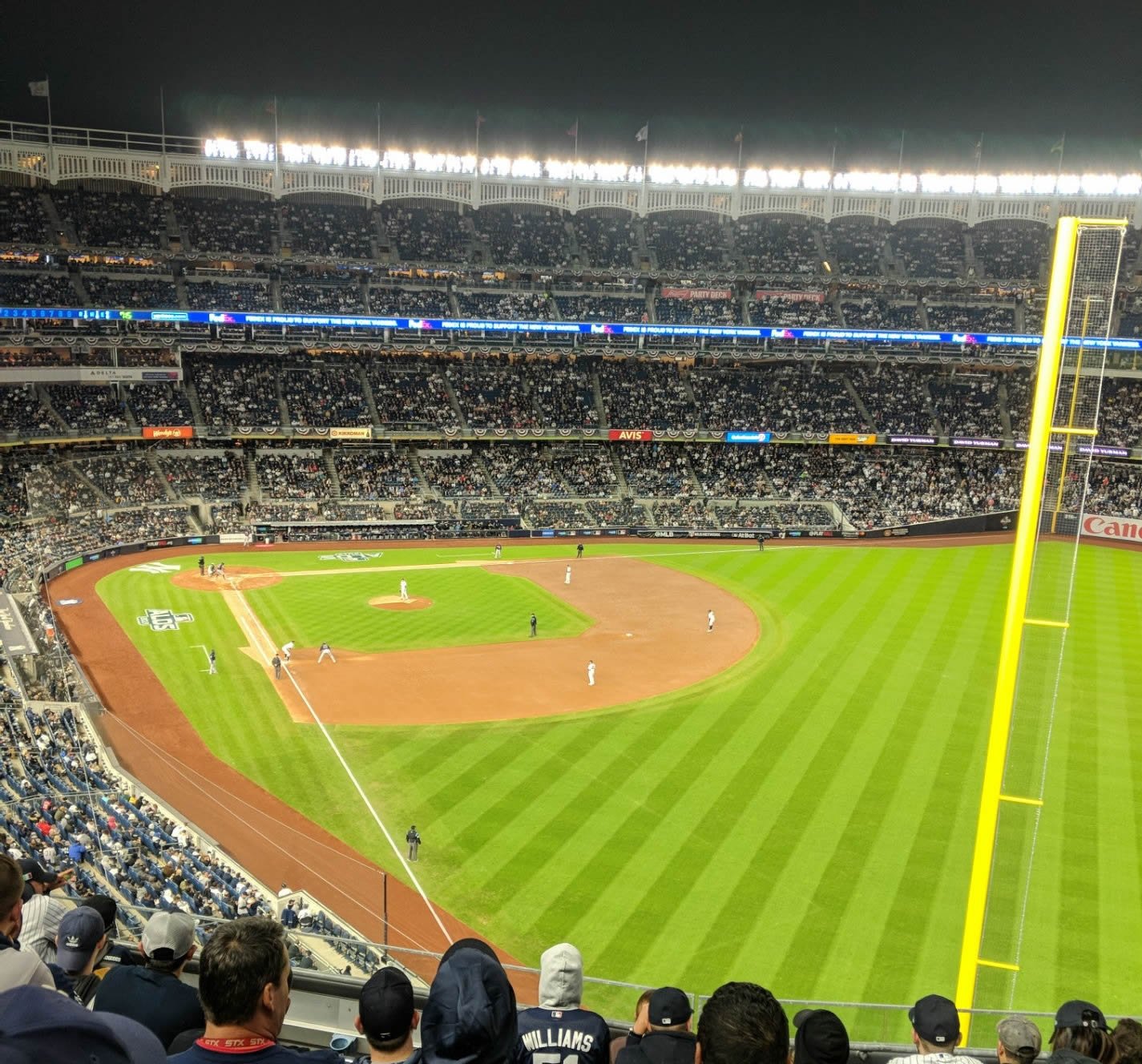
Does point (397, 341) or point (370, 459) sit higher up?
point (397, 341)

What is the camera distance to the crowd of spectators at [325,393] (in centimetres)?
6525

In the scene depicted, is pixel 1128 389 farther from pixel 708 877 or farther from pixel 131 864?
pixel 131 864

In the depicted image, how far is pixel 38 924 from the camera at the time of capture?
6.89 m

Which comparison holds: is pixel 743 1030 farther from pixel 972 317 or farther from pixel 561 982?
pixel 972 317

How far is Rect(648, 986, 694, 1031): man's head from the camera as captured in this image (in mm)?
5504

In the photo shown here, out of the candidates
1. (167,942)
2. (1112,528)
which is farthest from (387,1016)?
(1112,528)

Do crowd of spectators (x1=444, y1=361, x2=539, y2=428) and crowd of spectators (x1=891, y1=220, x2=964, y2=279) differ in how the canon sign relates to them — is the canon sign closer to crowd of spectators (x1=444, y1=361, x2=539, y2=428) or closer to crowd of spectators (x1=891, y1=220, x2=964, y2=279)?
crowd of spectators (x1=891, y1=220, x2=964, y2=279)

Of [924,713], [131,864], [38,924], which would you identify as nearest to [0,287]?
[131,864]

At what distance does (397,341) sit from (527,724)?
1771 inches

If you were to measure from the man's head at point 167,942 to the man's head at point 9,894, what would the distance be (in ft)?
2.39

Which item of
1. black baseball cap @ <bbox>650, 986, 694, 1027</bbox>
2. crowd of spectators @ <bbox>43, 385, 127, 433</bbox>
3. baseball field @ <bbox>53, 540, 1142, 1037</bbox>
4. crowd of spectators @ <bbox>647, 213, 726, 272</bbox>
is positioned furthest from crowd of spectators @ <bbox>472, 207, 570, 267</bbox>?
black baseball cap @ <bbox>650, 986, 694, 1027</bbox>

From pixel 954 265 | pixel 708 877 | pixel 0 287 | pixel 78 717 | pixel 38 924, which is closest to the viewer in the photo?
pixel 38 924

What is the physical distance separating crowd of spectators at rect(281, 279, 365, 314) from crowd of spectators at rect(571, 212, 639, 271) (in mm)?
18848

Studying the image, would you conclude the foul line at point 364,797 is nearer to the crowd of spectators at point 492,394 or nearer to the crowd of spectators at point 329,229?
the crowd of spectators at point 492,394
